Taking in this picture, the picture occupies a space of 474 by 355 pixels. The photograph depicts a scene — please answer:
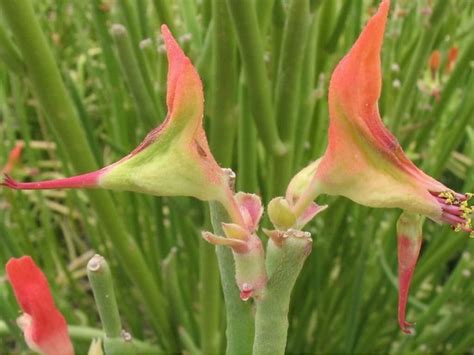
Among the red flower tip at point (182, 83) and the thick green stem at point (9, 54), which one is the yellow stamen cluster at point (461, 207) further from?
the thick green stem at point (9, 54)

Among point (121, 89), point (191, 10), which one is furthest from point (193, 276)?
point (191, 10)

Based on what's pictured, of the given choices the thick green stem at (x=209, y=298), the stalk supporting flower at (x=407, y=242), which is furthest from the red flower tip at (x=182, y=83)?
the thick green stem at (x=209, y=298)

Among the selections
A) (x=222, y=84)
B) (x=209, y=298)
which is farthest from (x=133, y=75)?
(x=209, y=298)

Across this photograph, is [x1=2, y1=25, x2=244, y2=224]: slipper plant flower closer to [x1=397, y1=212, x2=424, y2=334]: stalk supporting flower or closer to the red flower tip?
the red flower tip

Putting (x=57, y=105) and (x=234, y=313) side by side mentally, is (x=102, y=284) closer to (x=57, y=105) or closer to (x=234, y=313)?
(x=234, y=313)

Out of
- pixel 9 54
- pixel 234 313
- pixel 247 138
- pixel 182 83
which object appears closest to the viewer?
pixel 182 83
